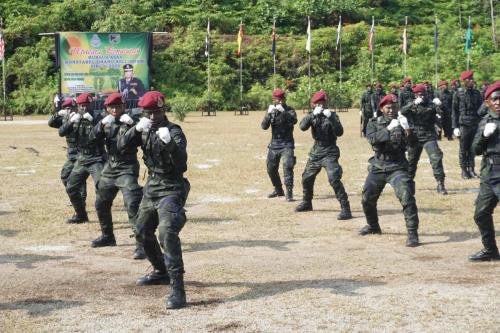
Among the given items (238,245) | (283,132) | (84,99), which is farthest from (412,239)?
(84,99)

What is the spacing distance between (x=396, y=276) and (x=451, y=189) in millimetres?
6784

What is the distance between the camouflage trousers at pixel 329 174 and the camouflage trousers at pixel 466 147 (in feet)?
15.7

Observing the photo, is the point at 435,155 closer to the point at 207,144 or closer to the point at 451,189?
the point at 451,189

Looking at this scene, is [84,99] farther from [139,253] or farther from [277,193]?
[277,193]

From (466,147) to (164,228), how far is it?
33.4ft

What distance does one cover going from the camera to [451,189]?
14.2 meters

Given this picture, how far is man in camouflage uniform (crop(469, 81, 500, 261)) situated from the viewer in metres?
8.15

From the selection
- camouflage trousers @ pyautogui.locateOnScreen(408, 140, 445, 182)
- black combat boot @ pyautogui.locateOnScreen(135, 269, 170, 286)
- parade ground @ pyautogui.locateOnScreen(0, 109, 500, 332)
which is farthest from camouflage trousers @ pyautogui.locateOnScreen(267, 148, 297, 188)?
black combat boot @ pyautogui.locateOnScreen(135, 269, 170, 286)

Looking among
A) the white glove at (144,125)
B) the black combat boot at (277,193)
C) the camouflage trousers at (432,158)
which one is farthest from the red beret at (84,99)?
the camouflage trousers at (432,158)

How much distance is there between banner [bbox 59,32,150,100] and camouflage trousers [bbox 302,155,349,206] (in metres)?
20.6

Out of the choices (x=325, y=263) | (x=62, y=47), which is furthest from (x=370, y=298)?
(x=62, y=47)

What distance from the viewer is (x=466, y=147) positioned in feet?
51.1

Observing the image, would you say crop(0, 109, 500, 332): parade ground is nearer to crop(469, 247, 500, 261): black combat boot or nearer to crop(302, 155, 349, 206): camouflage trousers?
crop(469, 247, 500, 261): black combat boot

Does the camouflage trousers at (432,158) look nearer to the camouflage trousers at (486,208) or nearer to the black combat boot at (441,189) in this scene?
the black combat boot at (441,189)
